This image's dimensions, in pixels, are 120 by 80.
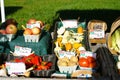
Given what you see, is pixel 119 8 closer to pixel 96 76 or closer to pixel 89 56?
pixel 89 56

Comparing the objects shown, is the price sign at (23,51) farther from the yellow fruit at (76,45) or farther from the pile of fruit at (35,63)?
the yellow fruit at (76,45)

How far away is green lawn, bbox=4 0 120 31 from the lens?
467 inches

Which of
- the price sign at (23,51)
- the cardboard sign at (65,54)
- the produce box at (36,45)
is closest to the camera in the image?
the cardboard sign at (65,54)

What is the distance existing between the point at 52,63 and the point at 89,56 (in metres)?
0.46

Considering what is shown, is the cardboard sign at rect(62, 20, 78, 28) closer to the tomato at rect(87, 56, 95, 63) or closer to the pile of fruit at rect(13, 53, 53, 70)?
the pile of fruit at rect(13, 53, 53, 70)

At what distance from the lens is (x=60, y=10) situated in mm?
13078

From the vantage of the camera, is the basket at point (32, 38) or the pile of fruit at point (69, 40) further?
the basket at point (32, 38)

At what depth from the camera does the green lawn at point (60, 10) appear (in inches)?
467

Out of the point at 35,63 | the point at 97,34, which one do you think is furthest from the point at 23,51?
the point at 97,34

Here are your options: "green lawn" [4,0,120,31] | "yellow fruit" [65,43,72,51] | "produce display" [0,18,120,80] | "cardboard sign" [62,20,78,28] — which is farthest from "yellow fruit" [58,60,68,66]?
"green lawn" [4,0,120,31]

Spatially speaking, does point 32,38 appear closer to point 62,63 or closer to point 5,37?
point 5,37

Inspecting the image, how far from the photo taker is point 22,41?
511 cm

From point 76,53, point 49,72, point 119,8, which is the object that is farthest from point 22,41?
point 119,8

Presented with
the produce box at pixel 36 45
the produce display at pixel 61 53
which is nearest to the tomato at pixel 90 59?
the produce display at pixel 61 53
